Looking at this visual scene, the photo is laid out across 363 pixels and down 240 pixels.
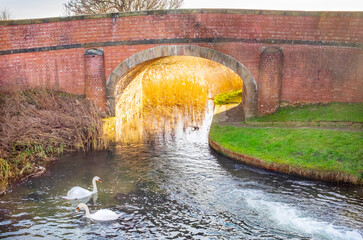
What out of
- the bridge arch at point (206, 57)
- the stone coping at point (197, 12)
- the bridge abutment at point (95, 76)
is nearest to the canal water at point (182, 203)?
the bridge arch at point (206, 57)

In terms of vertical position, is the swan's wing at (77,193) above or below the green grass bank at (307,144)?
below

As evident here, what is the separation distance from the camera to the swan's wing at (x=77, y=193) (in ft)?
24.4

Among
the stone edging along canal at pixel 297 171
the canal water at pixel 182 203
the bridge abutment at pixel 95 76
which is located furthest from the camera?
the bridge abutment at pixel 95 76

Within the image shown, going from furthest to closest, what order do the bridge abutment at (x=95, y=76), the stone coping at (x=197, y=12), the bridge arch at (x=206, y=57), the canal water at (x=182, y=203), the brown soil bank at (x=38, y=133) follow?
the bridge abutment at (x=95, y=76)
the bridge arch at (x=206, y=57)
the stone coping at (x=197, y=12)
the brown soil bank at (x=38, y=133)
the canal water at (x=182, y=203)

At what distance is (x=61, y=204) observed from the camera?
23.9 feet

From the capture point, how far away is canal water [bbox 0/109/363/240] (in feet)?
20.4

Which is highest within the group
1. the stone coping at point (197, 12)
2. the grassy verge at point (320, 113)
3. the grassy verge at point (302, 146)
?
the stone coping at point (197, 12)

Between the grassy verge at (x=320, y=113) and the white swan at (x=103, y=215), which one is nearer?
the white swan at (x=103, y=215)

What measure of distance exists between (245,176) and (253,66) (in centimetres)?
527

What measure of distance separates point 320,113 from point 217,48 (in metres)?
4.29

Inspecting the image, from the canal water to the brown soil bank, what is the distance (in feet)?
1.88

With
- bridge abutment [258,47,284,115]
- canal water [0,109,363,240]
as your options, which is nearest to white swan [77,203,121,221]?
canal water [0,109,363,240]

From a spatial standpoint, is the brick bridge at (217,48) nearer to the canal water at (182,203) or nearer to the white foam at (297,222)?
the canal water at (182,203)

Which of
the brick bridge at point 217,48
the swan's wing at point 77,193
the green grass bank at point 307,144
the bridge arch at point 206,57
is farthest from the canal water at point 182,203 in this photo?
the brick bridge at point 217,48
